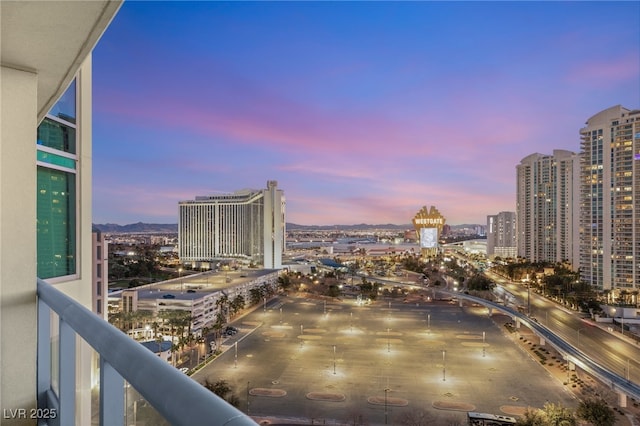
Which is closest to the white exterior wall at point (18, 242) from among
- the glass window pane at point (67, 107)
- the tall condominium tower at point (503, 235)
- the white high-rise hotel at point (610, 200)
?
the glass window pane at point (67, 107)

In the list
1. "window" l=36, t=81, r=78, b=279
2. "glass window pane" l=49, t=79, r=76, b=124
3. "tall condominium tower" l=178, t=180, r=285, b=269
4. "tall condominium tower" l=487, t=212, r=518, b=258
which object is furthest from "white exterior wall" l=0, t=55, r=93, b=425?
"tall condominium tower" l=487, t=212, r=518, b=258

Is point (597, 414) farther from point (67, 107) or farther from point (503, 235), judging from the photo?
point (503, 235)

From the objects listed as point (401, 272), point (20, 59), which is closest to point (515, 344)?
point (20, 59)

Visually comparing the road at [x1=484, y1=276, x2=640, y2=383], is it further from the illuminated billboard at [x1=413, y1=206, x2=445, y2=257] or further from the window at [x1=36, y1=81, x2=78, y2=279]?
the illuminated billboard at [x1=413, y1=206, x2=445, y2=257]

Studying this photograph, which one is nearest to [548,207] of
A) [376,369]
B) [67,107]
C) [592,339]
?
[592,339]

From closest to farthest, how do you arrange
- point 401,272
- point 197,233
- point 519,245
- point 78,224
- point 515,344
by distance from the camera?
1. point 78,224
2. point 515,344
3. point 401,272
4. point 519,245
5. point 197,233

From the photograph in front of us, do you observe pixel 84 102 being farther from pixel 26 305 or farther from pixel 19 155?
pixel 26 305
